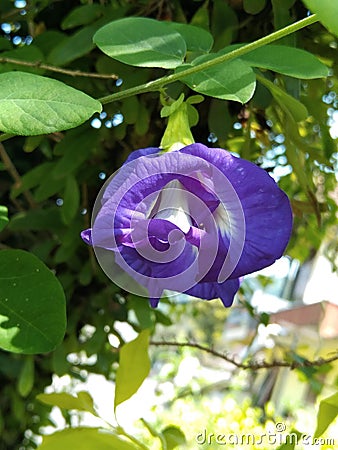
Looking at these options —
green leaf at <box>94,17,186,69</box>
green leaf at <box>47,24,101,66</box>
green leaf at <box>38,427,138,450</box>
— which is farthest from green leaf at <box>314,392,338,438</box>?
green leaf at <box>47,24,101,66</box>

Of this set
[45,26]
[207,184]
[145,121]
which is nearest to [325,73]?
[207,184]

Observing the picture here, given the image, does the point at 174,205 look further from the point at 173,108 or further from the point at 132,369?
the point at 132,369

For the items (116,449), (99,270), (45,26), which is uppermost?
(45,26)

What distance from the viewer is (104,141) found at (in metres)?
0.72

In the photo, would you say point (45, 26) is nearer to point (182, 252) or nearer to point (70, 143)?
point (70, 143)

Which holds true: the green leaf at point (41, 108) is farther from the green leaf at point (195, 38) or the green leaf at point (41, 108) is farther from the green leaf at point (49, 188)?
the green leaf at point (49, 188)

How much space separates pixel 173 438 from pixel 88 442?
0.18 meters

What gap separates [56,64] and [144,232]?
0.96ft

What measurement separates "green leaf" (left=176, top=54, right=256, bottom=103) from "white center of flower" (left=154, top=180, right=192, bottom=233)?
59mm

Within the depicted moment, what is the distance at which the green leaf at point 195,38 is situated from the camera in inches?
17.5

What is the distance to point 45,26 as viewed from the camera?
715 millimetres

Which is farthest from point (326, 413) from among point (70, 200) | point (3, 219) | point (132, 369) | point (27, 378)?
point (27, 378)

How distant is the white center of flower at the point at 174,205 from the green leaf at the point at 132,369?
0.57 feet

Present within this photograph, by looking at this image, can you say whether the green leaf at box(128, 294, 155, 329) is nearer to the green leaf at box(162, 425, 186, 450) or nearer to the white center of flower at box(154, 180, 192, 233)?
the green leaf at box(162, 425, 186, 450)
